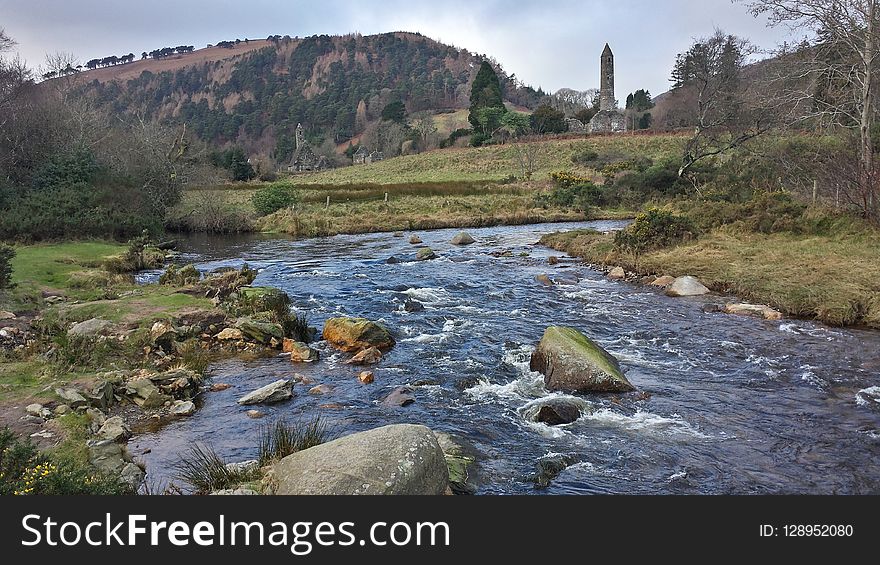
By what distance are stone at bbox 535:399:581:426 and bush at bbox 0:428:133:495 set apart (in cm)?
536

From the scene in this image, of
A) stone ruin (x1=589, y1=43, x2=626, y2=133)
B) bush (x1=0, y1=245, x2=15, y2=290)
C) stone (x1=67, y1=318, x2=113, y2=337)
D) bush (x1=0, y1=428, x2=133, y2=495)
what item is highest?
stone ruin (x1=589, y1=43, x2=626, y2=133)

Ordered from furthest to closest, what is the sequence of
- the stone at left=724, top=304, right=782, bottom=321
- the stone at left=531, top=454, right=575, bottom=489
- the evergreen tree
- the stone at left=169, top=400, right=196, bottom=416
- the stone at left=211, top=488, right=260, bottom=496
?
1. the evergreen tree
2. the stone at left=724, top=304, right=782, bottom=321
3. the stone at left=169, top=400, right=196, bottom=416
4. the stone at left=531, top=454, right=575, bottom=489
5. the stone at left=211, top=488, right=260, bottom=496

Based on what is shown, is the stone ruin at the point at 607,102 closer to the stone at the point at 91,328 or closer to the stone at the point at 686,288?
the stone at the point at 686,288

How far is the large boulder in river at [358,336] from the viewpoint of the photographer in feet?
41.1

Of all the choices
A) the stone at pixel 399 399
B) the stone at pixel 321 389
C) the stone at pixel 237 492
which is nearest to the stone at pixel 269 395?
the stone at pixel 321 389

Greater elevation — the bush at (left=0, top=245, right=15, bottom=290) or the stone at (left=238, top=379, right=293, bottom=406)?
the bush at (left=0, top=245, right=15, bottom=290)

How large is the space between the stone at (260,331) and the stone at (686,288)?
1041cm

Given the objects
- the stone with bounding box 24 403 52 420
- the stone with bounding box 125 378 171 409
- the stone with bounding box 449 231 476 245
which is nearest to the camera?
the stone with bounding box 24 403 52 420

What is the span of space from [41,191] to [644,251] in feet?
89.1

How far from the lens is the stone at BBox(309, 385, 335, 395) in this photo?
10.1 metres

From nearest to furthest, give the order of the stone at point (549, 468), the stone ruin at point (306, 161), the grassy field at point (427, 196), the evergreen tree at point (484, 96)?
1. the stone at point (549, 468)
2. the grassy field at point (427, 196)
3. the evergreen tree at point (484, 96)
4. the stone ruin at point (306, 161)

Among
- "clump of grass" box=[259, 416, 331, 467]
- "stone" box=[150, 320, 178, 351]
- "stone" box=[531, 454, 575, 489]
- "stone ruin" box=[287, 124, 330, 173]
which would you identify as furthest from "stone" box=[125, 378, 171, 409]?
"stone ruin" box=[287, 124, 330, 173]

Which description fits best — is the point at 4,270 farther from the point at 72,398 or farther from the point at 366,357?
the point at 366,357

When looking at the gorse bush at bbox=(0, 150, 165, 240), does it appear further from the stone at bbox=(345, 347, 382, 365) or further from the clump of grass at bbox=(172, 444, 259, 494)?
the clump of grass at bbox=(172, 444, 259, 494)
